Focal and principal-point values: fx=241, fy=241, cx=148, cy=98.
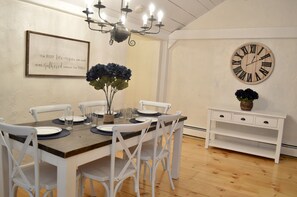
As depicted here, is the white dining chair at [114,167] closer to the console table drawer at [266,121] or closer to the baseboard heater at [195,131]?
the console table drawer at [266,121]

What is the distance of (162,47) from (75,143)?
12.2ft

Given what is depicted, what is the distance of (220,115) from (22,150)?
3.25 metres

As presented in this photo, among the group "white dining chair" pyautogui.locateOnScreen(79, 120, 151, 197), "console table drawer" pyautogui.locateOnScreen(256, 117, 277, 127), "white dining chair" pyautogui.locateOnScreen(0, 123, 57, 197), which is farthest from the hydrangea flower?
"console table drawer" pyautogui.locateOnScreen(256, 117, 277, 127)

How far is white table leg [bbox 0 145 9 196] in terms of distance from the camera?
1.90m

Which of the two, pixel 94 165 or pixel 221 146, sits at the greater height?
pixel 94 165

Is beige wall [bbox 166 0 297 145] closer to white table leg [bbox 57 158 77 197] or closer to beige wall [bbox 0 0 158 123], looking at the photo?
beige wall [bbox 0 0 158 123]

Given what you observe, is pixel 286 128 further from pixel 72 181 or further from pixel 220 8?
pixel 72 181

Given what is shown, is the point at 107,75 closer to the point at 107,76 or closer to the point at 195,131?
the point at 107,76

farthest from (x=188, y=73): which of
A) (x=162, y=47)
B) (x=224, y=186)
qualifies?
(x=224, y=186)

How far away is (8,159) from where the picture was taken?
1.91 metres

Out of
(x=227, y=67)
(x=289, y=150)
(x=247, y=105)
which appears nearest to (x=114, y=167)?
(x=247, y=105)

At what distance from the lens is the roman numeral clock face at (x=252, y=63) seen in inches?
163

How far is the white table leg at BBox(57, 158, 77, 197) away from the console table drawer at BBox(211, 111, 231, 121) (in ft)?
10.1

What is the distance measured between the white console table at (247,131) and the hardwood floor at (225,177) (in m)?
0.14
